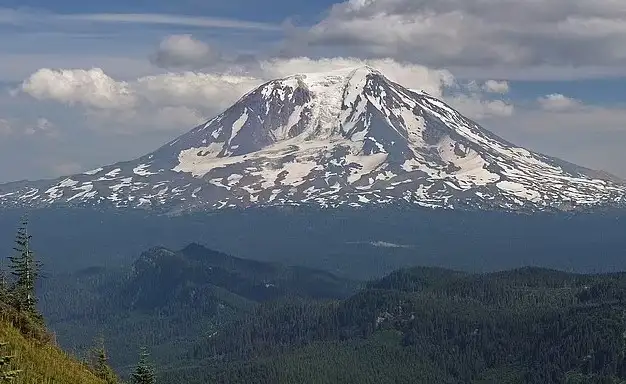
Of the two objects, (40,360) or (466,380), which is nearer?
(40,360)

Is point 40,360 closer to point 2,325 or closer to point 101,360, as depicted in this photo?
point 2,325

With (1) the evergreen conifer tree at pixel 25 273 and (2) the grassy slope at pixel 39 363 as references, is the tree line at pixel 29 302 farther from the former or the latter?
(2) the grassy slope at pixel 39 363

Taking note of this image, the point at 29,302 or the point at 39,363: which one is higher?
the point at 29,302

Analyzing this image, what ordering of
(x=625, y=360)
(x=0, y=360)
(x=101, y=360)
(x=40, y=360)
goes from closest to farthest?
(x=0, y=360), (x=40, y=360), (x=101, y=360), (x=625, y=360)

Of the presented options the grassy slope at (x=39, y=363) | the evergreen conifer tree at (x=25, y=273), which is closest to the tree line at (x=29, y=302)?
the evergreen conifer tree at (x=25, y=273)

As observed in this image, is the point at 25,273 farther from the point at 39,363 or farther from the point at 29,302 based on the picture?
the point at 39,363

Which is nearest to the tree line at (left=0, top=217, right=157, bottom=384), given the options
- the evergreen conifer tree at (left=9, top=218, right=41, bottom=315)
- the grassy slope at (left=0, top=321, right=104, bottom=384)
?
the evergreen conifer tree at (left=9, top=218, right=41, bottom=315)

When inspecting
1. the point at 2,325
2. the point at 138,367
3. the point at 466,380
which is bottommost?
the point at 466,380

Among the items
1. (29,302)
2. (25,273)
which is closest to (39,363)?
(29,302)

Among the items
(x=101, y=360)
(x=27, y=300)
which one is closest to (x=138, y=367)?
(x=101, y=360)
